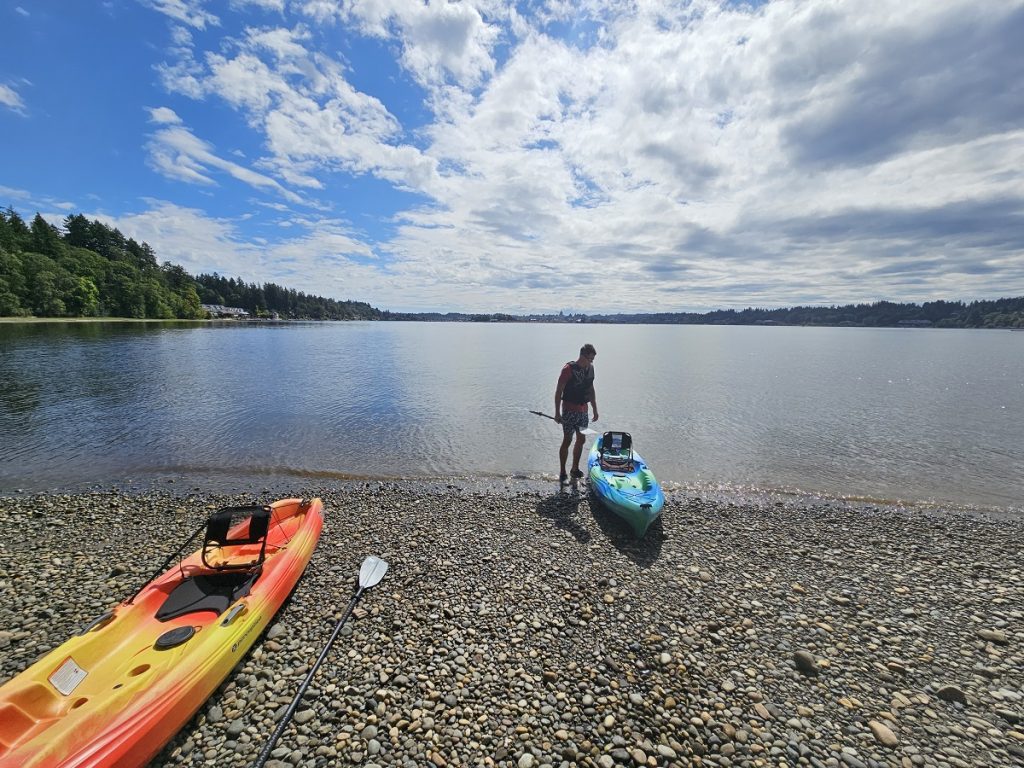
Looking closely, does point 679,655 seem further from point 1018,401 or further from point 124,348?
point 124,348

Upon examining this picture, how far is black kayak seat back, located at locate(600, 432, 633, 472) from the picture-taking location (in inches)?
467

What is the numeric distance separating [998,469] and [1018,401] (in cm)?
2325

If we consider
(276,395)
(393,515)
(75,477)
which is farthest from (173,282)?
(393,515)

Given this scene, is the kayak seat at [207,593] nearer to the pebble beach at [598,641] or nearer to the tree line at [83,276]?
the pebble beach at [598,641]

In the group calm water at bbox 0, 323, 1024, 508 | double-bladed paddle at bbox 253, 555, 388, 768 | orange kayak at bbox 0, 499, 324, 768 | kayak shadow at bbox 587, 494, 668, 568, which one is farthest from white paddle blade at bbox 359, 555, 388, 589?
calm water at bbox 0, 323, 1024, 508

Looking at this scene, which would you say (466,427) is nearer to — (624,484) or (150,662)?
(624,484)

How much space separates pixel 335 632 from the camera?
5.69m

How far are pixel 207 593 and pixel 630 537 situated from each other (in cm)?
769

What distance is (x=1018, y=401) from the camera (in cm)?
3066

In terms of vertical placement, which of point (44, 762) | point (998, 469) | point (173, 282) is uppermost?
point (173, 282)

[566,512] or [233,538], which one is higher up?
[233,538]

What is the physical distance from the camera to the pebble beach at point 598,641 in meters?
4.39

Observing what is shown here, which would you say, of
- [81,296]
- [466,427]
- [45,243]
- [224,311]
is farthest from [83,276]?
[466,427]

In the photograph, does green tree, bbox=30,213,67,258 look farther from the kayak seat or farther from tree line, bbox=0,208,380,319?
the kayak seat
